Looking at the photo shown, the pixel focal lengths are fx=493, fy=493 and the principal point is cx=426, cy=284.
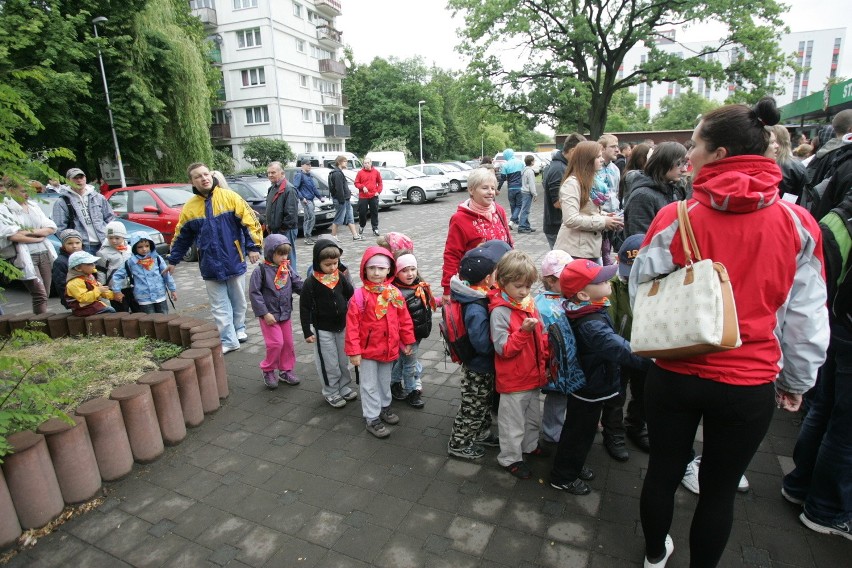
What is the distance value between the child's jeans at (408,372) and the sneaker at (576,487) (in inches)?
61.2

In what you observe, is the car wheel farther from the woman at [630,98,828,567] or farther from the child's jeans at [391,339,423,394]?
the woman at [630,98,828,567]

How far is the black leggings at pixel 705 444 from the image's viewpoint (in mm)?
1887

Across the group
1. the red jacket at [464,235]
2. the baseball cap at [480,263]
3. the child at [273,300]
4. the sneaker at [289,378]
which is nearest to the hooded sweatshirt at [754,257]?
the baseball cap at [480,263]

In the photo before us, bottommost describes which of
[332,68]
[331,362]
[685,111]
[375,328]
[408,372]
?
[408,372]

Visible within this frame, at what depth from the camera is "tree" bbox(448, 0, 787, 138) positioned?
65.8 ft

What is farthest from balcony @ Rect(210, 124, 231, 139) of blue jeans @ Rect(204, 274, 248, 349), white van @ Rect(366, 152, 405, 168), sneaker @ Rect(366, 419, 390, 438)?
sneaker @ Rect(366, 419, 390, 438)

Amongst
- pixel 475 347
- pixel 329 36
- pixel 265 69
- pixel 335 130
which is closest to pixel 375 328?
pixel 475 347

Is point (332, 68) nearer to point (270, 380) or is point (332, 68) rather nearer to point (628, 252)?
point (270, 380)

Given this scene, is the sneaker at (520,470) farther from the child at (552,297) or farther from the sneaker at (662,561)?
the sneaker at (662,561)

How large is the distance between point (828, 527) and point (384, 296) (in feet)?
9.69

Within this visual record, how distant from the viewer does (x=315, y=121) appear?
45625 millimetres

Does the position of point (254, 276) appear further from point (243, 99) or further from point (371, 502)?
point (243, 99)

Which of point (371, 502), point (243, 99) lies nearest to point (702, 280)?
point (371, 502)

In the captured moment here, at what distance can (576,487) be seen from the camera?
301cm
